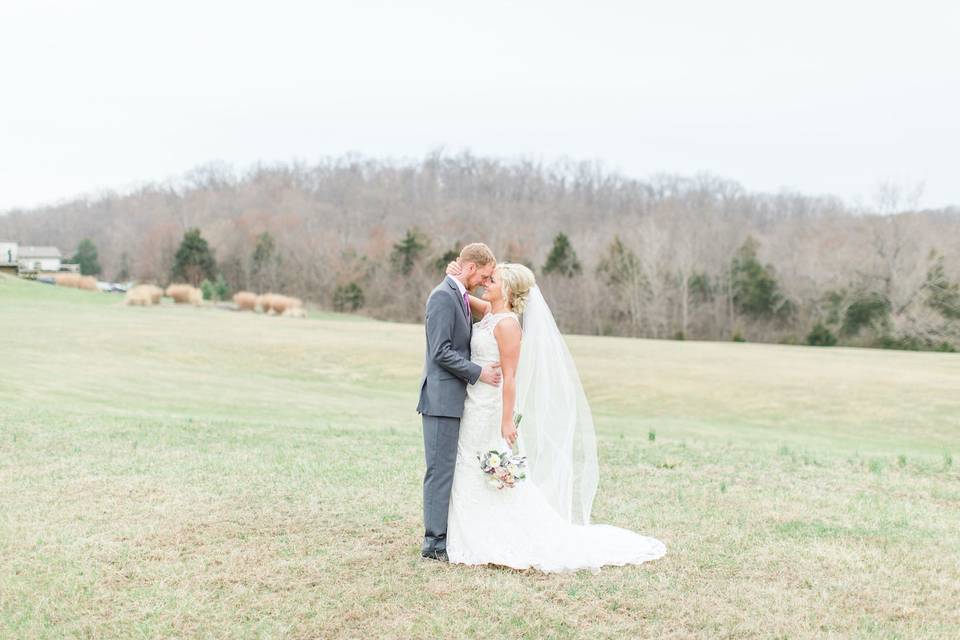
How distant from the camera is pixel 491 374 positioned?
7133 millimetres

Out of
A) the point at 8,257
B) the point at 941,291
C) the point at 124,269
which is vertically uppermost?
the point at 8,257

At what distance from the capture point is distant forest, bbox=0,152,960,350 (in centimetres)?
6278

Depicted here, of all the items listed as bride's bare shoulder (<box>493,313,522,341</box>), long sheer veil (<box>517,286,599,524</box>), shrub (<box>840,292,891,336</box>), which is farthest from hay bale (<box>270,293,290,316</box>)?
bride's bare shoulder (<box>493,313,522,341</box>)

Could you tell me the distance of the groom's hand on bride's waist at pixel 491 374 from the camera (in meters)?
7.11

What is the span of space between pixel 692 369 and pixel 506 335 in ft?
82.2

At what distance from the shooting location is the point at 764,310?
67750mm

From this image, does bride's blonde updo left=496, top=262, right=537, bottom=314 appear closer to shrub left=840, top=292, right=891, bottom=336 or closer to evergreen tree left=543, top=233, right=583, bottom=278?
shrub left=840, top=292, right=891, bottom=336

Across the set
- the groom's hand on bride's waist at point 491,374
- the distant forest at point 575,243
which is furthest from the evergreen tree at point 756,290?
the groom's hand on bride's waist at point 491,374

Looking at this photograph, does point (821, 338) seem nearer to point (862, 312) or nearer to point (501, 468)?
point (862, 312)

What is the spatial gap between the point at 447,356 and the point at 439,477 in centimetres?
108

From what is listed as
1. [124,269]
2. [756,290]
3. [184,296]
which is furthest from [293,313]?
[124,269]

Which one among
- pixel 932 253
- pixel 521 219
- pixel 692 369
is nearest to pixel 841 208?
pixel 521 219

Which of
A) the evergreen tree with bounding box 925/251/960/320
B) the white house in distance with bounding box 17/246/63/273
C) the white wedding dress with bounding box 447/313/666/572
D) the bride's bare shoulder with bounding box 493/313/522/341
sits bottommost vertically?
the white wedding dress with bounding box 447/313/666/572

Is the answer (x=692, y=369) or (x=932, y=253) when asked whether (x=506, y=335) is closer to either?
(x=692, y=369)
